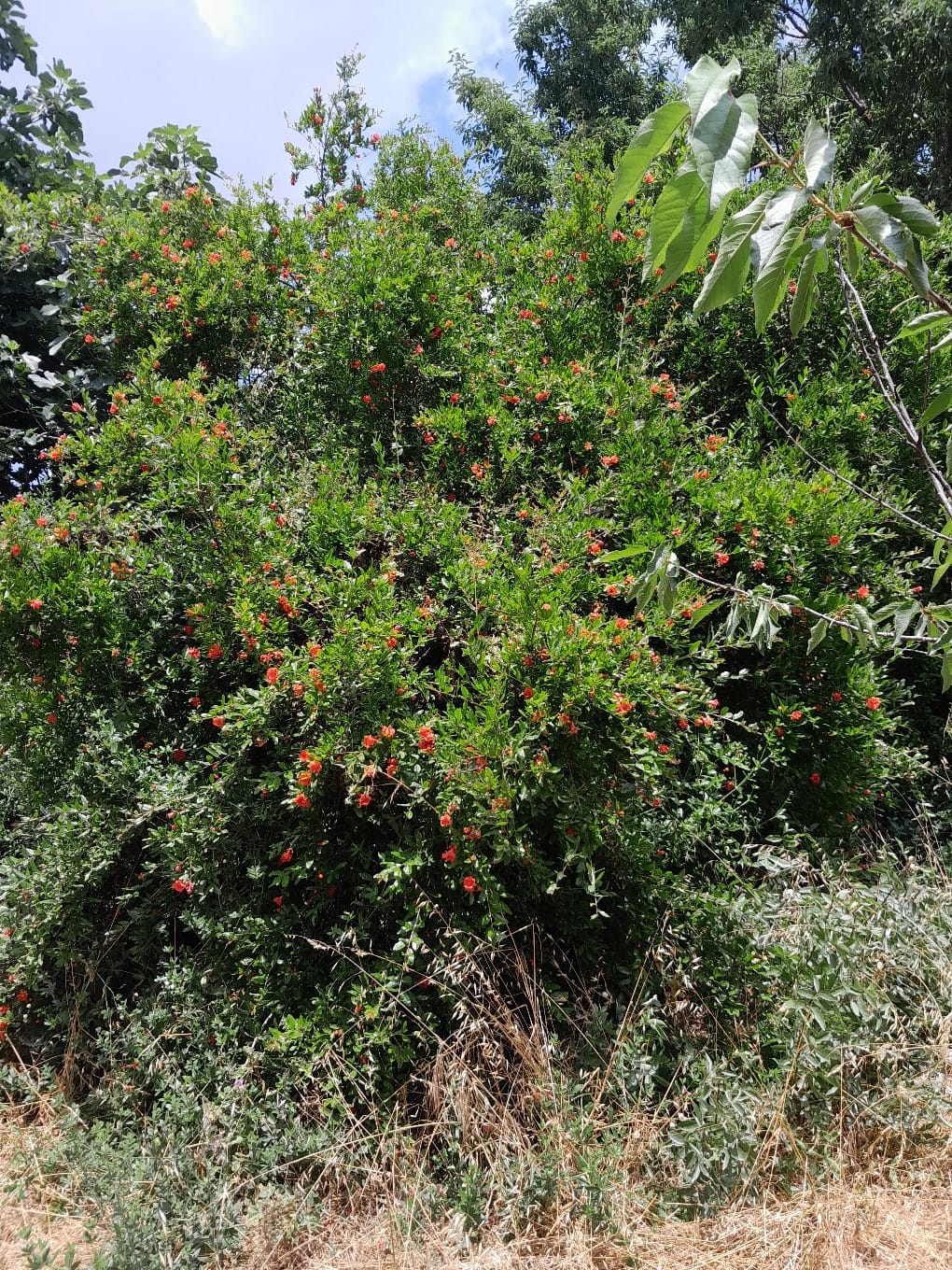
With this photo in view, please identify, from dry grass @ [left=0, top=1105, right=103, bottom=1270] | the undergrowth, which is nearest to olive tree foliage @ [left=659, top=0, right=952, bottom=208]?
the undergrowth

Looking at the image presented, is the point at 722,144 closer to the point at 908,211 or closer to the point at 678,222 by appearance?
the point at 678,222

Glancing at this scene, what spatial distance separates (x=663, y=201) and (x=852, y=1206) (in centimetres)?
241

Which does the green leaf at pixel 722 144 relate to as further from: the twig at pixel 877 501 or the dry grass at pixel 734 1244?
the dry grass at pixel 734 1244

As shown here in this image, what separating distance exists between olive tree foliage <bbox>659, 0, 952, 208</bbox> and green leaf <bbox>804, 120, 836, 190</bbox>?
890 centimetres

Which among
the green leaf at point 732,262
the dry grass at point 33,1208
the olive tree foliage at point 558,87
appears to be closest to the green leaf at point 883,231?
the green leaf at point 732,262

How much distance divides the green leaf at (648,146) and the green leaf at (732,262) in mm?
116

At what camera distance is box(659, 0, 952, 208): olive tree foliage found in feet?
26.2

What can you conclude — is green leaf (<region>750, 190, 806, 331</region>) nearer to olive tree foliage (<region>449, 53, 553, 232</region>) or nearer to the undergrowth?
the undergrowth

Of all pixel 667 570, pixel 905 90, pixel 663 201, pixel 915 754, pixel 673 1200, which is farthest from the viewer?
pixel 905 90

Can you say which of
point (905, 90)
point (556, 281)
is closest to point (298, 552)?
point (556, 281)

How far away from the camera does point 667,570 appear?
4.92 feet

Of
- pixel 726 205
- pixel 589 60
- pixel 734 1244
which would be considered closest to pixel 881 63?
pixel 589 60

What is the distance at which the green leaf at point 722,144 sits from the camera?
81 cm

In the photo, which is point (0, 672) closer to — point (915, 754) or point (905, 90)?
point (915, 754)
